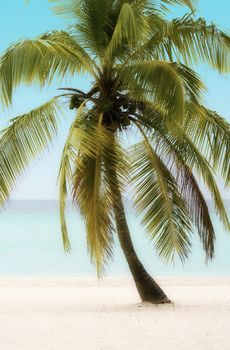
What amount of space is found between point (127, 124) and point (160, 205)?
149 centimetres

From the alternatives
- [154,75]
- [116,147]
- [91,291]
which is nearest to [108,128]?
[116,147]

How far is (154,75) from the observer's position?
1081cm

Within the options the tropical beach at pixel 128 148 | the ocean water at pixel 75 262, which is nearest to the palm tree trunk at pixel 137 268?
the tropical beach at pixel 128 148

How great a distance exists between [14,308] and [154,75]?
5.08 metres

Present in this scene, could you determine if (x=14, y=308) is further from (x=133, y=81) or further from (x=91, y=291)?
(x=133, y=81)

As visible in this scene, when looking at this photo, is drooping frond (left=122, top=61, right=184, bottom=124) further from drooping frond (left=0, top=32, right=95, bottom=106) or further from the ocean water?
the ocean water

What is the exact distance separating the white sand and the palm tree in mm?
966

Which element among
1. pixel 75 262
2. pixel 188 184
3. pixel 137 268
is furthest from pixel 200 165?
pixel 75 262

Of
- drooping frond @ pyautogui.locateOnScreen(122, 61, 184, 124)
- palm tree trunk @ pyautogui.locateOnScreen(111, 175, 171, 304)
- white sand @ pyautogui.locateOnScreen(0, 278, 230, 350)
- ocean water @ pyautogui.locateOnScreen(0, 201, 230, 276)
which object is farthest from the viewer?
ocean water @ pyautogui.locateOnScreen(0, 201, 230, 276)

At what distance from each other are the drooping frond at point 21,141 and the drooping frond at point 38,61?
50 centimetres

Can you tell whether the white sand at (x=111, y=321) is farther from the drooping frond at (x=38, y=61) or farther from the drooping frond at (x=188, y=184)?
the drooping frond at (x=38, y=61)

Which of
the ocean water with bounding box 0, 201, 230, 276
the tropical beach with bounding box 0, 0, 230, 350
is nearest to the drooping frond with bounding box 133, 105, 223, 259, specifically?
the tropical beach with bounding box 0, 0, 230, 350

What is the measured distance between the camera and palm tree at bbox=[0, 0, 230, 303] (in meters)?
11.1

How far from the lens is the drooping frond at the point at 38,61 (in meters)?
11.3
